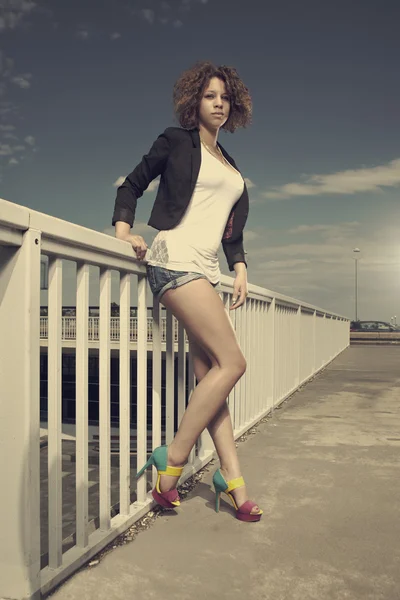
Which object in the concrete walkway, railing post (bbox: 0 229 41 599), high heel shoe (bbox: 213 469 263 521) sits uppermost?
railing post (bbox: 0 229 41 599)

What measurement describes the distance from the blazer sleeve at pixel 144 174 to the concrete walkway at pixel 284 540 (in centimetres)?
108

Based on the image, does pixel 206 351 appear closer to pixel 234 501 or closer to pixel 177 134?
pixel 234 501

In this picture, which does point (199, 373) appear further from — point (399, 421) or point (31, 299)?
point (399, 421)

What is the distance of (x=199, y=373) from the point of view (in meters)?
2.15

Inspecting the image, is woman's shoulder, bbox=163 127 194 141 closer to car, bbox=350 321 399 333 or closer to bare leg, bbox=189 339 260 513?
bare leg, bbox=189 339 260 513

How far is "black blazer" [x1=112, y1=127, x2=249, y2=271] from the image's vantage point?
196cm

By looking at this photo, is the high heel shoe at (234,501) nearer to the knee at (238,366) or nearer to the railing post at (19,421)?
the knee at (238,366)

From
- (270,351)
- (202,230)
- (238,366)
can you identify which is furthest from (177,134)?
(270,351)

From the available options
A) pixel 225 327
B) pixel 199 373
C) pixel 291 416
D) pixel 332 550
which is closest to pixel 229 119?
pixel 225 327

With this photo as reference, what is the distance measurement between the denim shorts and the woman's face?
0.61m

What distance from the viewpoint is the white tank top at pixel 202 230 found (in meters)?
1.94

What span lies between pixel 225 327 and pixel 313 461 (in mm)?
1170

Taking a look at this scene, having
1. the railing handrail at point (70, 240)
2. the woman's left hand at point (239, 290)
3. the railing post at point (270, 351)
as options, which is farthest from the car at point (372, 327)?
the railing handrail at point (70, 240)

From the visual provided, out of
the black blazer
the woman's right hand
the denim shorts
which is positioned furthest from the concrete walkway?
the black blazer
